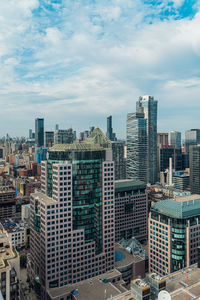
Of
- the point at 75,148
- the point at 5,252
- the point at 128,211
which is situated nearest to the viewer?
the point at 5,252

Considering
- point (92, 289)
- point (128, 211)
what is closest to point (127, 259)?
point (92, 289)

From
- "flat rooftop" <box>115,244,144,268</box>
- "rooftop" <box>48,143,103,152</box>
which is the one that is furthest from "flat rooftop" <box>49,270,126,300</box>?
"rooftop" <box>48,143,103,152</box>

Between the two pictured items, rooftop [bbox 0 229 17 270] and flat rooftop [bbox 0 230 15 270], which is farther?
flat rooftop [bbox 0 230 15 270]

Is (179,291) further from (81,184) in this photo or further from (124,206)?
(124,206)

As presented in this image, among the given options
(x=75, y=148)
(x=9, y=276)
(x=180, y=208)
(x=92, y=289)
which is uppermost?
(x=75, y=148)

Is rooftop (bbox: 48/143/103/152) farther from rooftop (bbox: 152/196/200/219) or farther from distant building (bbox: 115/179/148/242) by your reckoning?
distant building (bbox: 115/179/148/242)

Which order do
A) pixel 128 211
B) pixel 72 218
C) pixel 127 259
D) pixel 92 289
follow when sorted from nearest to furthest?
pixel 92 289
pixel 72 218
pixel 127 259
pixel 128 211

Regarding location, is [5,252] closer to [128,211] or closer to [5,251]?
[5,251]

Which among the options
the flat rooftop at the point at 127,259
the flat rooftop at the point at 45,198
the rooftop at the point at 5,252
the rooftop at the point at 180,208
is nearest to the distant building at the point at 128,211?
the flat rooftop at the point at 127,259
